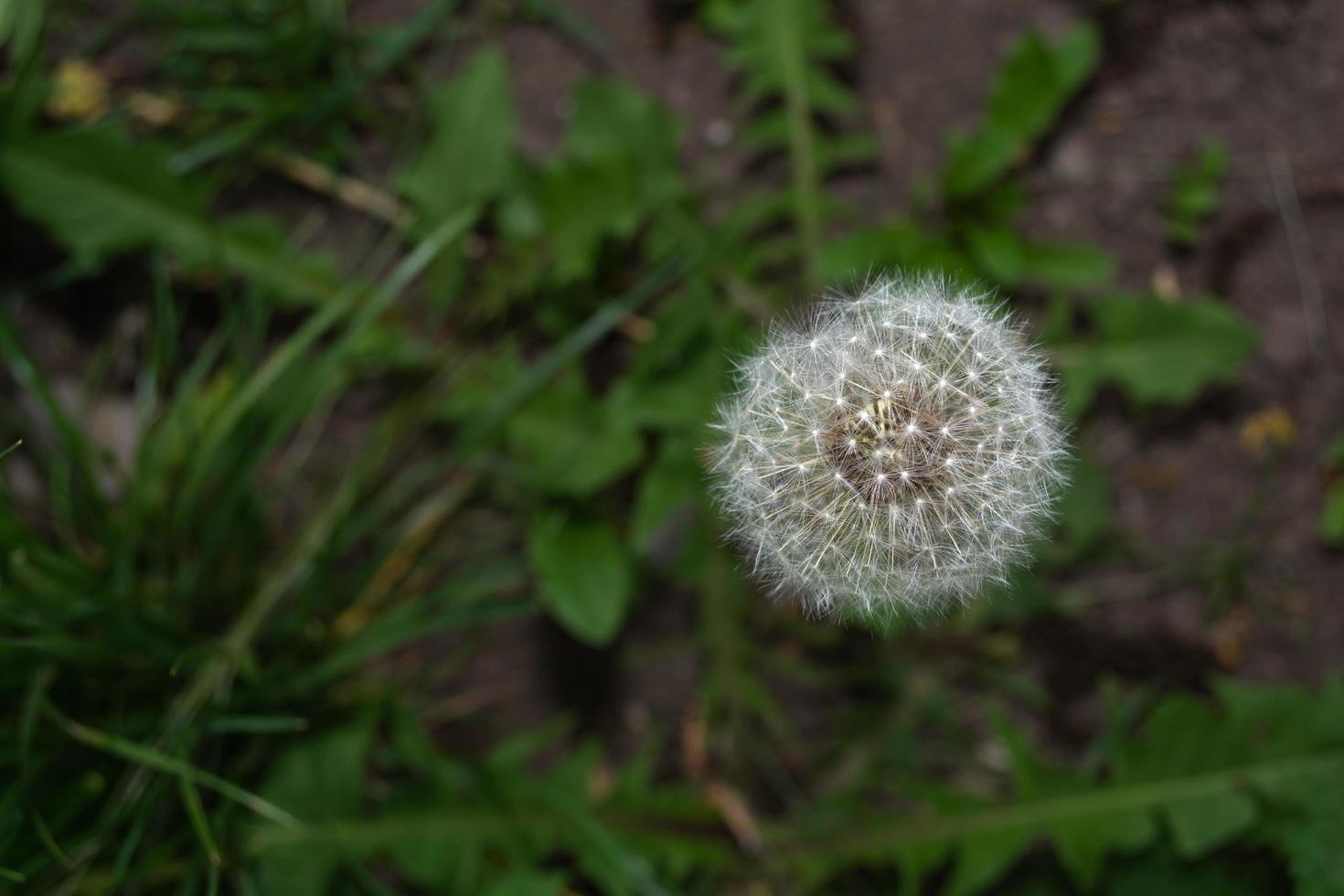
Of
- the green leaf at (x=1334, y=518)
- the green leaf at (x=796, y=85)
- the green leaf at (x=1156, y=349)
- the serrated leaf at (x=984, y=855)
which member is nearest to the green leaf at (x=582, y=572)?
the green leaf at (x=796, y=85)

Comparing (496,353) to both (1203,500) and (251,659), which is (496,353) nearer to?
(251,659)

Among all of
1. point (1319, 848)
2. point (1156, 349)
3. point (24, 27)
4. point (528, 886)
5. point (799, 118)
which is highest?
point (24, 27)

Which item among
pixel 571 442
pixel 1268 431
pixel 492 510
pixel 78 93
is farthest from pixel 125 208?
pixel 1268 431

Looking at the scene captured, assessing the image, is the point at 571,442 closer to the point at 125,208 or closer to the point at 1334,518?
the point at 125,208

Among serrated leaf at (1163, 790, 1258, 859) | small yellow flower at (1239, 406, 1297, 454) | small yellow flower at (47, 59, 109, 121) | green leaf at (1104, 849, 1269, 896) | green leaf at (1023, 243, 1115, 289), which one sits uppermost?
small yellow flower at (47, 59, 109, 121)

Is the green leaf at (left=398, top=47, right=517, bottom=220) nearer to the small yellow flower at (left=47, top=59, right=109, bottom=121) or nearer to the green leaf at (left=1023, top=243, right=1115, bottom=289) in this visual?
the small yellow flower at (left=47, top=59, right=109, bottom=121)

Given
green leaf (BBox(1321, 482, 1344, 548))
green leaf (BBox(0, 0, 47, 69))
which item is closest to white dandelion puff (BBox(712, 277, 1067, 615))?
green leaf (BBox(1321, 482, 1344, 548))
